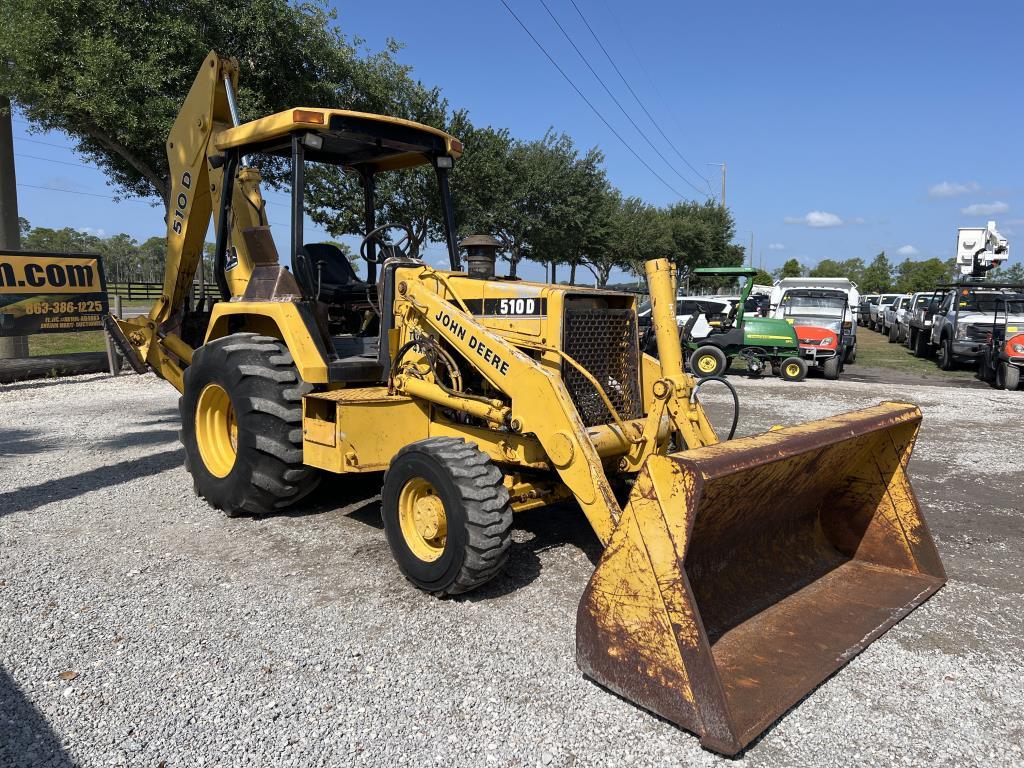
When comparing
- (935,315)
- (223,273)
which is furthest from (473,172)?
(223,273)

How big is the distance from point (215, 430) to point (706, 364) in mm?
11886

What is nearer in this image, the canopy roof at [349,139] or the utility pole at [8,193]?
the canopy roof at [349,139]

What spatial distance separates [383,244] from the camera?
563 centimetres

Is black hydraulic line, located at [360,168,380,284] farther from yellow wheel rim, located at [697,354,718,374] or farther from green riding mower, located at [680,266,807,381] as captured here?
yellow wheel rim, located at [697,354,718,374]

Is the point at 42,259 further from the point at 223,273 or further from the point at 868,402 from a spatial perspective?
the point at 868,402

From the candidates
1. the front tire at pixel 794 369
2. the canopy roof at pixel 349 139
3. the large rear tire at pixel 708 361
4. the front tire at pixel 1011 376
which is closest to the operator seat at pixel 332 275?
the canopy roof at pixel 349 139

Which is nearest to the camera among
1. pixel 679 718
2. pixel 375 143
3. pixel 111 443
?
pixel 679 718

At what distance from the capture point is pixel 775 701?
308cm

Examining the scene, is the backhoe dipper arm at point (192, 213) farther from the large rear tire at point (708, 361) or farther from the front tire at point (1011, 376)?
the front tire at point (1011, 376)

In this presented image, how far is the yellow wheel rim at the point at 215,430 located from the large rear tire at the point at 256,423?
17 millimetres

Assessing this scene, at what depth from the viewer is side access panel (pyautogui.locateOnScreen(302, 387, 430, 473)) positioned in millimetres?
4855

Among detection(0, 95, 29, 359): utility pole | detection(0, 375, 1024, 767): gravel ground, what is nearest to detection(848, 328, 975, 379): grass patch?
detection(0, 375, 1024, 767): gravel ground

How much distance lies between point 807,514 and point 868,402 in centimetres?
931

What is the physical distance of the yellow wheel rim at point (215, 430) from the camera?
5902 millimetres
